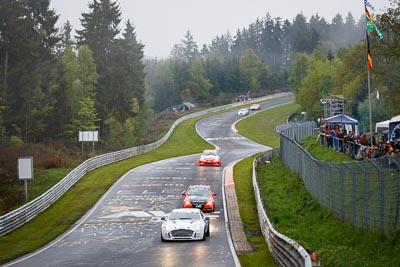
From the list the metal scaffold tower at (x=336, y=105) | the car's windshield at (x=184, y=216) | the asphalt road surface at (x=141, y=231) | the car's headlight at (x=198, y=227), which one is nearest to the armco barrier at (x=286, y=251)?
the asphalt road surface at (x=141, y=231)

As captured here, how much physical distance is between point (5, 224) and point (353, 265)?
1904 cm

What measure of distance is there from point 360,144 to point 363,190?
14.4 meters

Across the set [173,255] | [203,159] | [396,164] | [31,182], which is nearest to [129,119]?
[203,159]

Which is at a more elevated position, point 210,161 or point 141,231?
point 210,161

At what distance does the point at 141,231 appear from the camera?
1086 inches

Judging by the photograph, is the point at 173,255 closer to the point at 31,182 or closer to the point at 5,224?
the point at 5,224

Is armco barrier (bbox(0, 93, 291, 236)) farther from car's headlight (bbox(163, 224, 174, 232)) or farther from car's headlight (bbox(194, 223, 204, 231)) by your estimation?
car's headlight (bbox(194, 223, 204, 231))

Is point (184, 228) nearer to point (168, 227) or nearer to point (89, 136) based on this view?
point (168, 227)

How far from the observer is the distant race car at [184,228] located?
24.4 m

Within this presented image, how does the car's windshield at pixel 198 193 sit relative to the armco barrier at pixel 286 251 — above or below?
below

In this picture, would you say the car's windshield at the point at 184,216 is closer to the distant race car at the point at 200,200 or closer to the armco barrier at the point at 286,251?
the armco barrier at the point at 286,251

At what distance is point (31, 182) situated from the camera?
42.9 meters

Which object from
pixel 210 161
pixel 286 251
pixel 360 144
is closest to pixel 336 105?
pixel 210 161

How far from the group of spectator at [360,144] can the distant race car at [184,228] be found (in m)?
7.62
